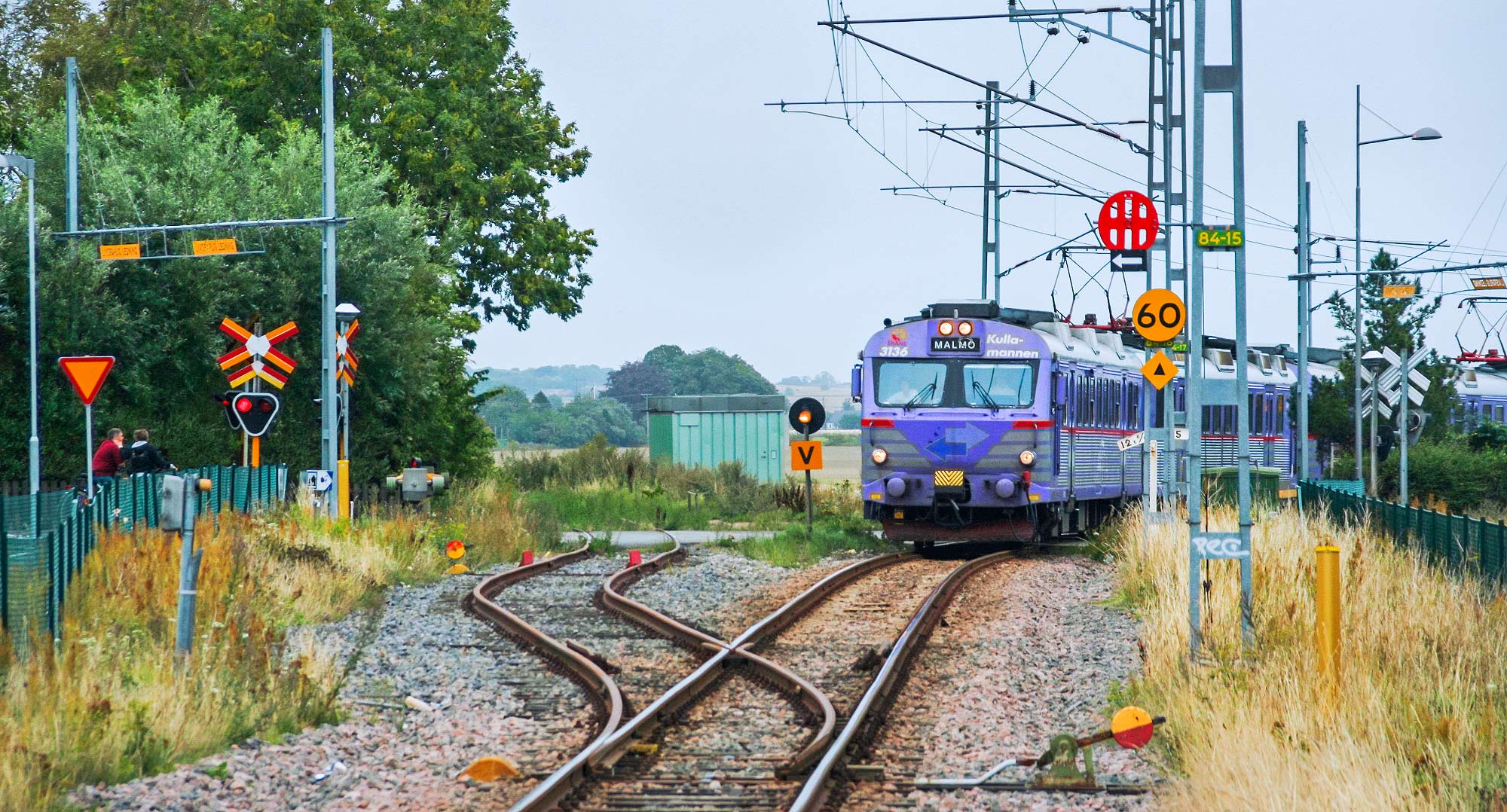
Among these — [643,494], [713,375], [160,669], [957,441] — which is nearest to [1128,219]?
[957,441]

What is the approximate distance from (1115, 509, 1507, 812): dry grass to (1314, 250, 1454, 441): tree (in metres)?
30.1

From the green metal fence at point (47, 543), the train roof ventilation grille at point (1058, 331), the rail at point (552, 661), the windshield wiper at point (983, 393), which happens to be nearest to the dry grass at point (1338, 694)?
the rail at point (552, 661)

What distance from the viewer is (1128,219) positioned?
21.2 metres

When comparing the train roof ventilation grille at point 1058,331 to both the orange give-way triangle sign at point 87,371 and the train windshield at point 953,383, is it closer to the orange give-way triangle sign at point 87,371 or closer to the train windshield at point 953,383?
the train windshield at point 953,383

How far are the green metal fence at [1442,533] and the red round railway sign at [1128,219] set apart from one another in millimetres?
3840

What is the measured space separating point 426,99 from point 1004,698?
32.3 meters

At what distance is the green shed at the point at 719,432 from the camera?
145 ft

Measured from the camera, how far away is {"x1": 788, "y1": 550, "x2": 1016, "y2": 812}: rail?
27.4 ft

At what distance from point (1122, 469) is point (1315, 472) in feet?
49.3

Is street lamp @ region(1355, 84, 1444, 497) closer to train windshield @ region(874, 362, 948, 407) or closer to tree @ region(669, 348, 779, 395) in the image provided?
train windshield @ region(874, 362, 948, 407)

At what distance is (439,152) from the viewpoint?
4162 cm

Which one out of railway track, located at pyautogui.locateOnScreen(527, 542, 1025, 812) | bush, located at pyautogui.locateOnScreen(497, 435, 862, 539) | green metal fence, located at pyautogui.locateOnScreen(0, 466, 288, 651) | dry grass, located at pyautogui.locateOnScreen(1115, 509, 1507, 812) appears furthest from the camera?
bush, located at pyautogui.locateOnScreen(497, 435, 862, 539)

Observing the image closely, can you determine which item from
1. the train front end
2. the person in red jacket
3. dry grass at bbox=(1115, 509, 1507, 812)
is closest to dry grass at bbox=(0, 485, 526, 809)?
dry grass at bbox=(1115, 509, 1507, 812)

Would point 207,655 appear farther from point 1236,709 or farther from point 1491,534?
point 1491,534
